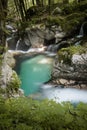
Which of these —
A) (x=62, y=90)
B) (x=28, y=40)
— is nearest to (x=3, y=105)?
(x=62, y=90)

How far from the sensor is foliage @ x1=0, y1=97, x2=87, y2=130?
306cm

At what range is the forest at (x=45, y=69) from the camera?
3174 millimetres

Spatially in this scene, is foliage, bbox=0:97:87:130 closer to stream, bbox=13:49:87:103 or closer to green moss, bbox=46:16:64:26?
stream, bbox=13:49:87:103

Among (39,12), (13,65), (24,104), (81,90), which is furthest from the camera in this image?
(39,12)

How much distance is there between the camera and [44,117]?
319 cm

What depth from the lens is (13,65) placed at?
11.7 metres

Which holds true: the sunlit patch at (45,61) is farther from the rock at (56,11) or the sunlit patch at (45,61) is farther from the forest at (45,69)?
the rock at (56,11)

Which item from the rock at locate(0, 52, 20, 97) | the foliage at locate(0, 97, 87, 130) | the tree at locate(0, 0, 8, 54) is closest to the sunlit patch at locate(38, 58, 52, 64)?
the tree at locate(0, 0, 8, 54)

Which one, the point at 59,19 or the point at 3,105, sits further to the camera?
the point at 59,19

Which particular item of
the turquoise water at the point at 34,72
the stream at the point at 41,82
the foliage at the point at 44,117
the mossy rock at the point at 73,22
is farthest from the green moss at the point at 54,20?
the foliage at the point at 44,117

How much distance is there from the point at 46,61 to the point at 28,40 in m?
3.68

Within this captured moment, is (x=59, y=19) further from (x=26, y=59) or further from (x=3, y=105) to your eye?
(x=3, y=105)

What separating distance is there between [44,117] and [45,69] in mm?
7448

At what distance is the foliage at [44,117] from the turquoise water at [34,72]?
202 inches
